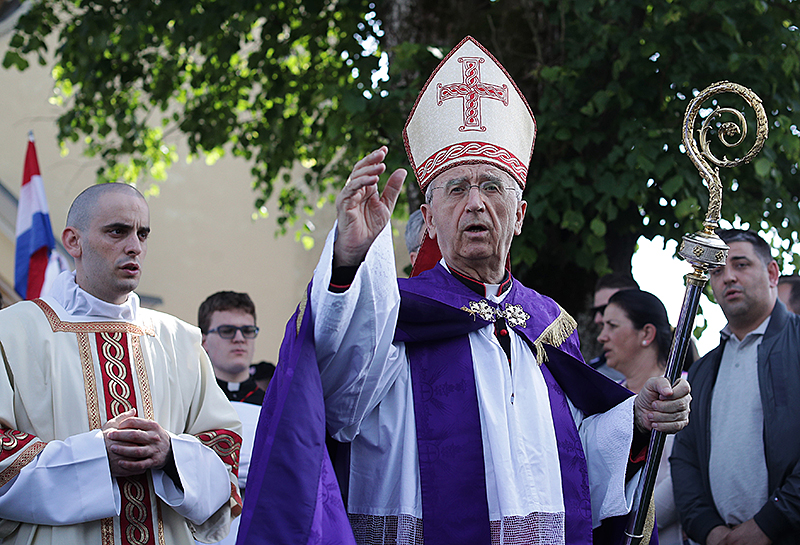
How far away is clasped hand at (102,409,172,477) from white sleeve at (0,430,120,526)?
0.13 feet

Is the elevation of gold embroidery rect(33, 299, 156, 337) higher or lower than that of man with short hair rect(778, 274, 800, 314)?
lower

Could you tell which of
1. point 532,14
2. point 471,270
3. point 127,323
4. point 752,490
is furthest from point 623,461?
point 532,14

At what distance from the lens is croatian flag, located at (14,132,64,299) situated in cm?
723

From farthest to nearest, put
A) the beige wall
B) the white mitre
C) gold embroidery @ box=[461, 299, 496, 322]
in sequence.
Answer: the beige wall → the white mitre → gold embroidery @ box=[461, 299, 496, 322]

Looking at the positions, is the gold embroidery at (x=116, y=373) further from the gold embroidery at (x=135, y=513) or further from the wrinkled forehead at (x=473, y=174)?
the wrinkled forehead at (x=473, y=174)

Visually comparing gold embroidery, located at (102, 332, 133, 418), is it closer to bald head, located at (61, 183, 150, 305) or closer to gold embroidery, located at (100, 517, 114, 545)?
bald head, located at (61, 183, 150, 305)

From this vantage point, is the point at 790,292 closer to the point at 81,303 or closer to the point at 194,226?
the point at 81,303

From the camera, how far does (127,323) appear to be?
3.49 m

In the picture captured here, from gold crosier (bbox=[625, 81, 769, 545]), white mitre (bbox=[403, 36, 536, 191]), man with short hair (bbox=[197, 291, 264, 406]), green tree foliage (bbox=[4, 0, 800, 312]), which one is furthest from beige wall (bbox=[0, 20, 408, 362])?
gold crosier (bbox=[625, 81, 769, 545])

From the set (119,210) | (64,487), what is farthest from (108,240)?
(64,487)

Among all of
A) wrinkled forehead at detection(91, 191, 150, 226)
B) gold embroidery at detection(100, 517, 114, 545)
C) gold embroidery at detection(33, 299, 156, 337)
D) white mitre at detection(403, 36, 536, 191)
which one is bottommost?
gold embroidery at detection(100, 517, 114, 545)

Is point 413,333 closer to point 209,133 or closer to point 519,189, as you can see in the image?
point 519,189

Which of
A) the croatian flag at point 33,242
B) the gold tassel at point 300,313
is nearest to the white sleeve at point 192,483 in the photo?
the gold tassel at point 300,313

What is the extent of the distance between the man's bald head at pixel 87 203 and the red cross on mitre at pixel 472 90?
1.25 metres
